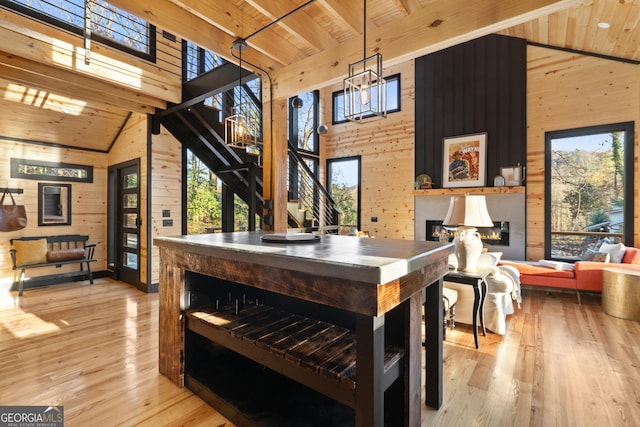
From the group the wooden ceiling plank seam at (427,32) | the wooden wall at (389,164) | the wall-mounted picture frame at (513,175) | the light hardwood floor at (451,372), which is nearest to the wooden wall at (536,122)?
the wooden wall at (389,164)

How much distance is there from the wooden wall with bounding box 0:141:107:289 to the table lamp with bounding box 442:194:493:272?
6.00 metres

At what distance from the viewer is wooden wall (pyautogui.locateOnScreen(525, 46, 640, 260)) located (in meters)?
4.72

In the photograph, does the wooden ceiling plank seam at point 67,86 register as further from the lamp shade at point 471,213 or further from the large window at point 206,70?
the lamp shade at point 471,213

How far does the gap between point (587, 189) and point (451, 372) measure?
15.2 ft

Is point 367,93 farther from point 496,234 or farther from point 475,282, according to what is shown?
point 496,234

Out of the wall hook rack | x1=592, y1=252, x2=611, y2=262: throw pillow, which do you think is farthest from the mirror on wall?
x1=592, y1=252, x2=611, y2=262: throw pillow

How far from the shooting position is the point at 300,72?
3152 millimetres

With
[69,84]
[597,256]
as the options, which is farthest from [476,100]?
[69,84]

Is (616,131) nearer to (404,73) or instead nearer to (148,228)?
(404,73)

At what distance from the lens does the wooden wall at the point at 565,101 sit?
15.5ft

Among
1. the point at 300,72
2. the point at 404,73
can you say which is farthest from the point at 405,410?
the point at 404,73

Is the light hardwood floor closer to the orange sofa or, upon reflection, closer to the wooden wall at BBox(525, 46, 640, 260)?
the orange sofa

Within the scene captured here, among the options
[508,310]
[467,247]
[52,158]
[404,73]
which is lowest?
[508,310]

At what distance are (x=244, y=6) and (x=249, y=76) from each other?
788 mm
